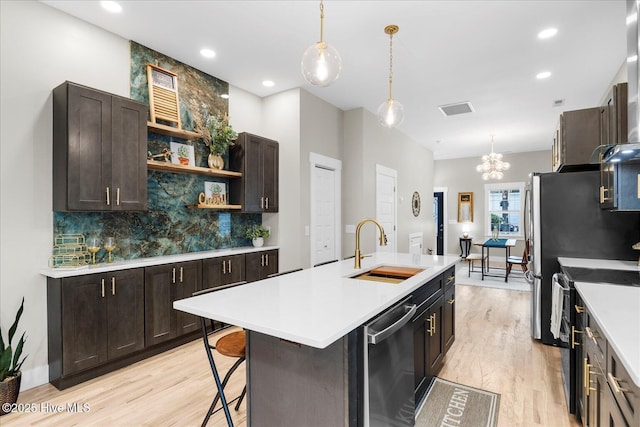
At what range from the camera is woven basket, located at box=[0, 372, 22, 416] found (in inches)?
86.7

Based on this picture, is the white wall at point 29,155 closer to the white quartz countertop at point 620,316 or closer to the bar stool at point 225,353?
the bar stool at point 225,353

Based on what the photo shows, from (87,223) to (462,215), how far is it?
30.5 ft

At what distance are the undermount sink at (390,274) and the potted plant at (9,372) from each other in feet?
8.14

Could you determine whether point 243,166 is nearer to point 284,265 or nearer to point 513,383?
point 284,265

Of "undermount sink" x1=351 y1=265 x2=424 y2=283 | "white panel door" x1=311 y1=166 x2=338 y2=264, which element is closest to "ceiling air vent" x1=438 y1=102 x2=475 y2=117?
"white panel door" x1=311 y1=166 x2=338 y2=264

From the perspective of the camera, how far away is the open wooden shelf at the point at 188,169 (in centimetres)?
328

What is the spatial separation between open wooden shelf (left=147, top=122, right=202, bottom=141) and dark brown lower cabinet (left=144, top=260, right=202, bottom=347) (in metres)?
1.39

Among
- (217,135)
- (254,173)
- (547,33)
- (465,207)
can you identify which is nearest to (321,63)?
(217,135)

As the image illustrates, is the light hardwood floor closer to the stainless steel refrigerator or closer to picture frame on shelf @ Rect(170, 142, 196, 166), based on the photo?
the stainless steel refrigerator

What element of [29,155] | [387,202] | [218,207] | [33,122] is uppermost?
[33,122]

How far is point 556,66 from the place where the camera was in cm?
384

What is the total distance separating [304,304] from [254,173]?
2.90 meters

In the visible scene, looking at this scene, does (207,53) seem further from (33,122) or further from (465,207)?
(465,207)

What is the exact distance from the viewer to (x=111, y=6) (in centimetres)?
A: 274
